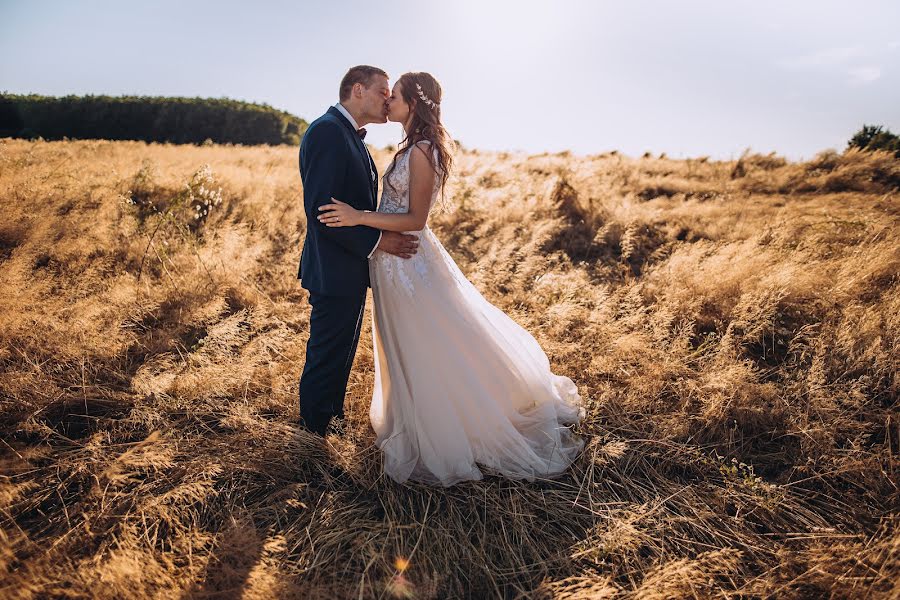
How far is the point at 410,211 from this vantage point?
278 centimetres

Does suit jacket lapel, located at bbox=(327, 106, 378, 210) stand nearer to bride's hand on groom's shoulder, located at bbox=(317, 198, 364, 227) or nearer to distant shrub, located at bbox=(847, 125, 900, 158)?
bride's hand on groom's shoulder, located at bbox=(317, 198, 364, 227)

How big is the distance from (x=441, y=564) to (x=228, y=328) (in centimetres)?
301

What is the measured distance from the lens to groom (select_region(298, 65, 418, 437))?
2.64 m

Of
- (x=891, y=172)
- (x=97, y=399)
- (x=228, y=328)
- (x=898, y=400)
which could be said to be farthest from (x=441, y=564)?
(x=891, y=172)

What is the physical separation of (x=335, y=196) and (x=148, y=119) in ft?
93.0

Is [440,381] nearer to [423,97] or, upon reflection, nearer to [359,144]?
[359,144]

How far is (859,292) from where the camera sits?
4.10m

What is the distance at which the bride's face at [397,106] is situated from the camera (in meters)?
2.77

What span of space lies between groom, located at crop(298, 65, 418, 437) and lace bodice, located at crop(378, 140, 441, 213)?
0.09m

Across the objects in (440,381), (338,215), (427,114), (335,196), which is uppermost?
(427,114)

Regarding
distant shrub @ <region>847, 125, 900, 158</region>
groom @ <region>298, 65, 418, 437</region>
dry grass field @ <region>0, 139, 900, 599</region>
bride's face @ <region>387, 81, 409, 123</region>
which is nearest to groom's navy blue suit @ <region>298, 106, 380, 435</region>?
groom @ <region>298, 65, 418, 437</region>

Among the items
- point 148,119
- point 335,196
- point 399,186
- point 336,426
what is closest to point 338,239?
point 335,196

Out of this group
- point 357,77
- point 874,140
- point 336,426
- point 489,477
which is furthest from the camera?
point 874,140

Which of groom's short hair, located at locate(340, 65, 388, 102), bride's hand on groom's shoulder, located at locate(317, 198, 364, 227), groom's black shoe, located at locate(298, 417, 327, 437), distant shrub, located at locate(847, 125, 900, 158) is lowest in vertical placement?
groom's black shoe, located at locate(298, 417, 327, 437)
